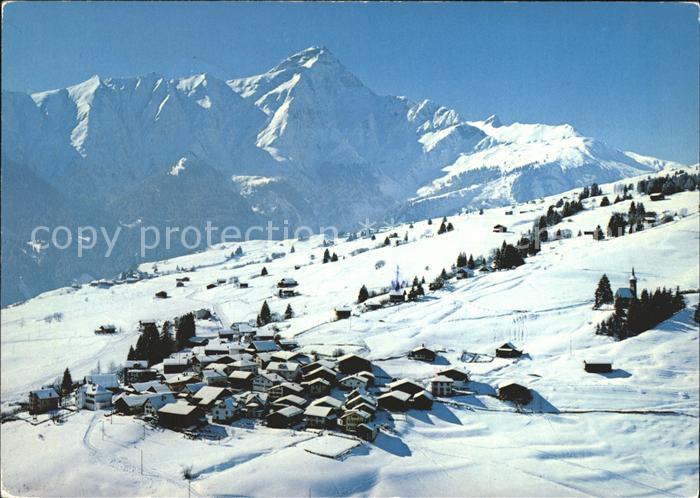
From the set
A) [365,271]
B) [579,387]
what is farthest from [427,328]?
[365,271]

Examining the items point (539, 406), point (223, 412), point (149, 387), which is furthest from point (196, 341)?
point (539, 406)

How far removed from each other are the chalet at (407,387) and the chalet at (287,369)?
798 cm

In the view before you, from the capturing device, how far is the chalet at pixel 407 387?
4000cm

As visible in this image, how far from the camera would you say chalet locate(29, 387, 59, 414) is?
1630 inches

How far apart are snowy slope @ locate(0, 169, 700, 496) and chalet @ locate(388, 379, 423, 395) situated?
2.33m

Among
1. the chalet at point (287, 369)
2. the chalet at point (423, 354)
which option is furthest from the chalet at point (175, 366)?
the chalet at point (423, 354)

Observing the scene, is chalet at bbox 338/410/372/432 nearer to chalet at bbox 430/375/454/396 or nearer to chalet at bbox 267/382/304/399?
chalet at bbox 267/382/304/399

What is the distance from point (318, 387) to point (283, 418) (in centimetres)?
612

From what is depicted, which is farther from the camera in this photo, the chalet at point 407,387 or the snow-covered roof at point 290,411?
the chalet at point 407,387

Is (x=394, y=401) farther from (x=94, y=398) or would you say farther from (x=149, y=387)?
(x=94, y=398)

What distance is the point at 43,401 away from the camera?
41.7 metres

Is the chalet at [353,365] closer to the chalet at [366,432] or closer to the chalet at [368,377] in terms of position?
the chalet at [368,377]

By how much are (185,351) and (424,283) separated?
3260cm

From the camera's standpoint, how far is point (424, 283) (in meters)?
77.8
